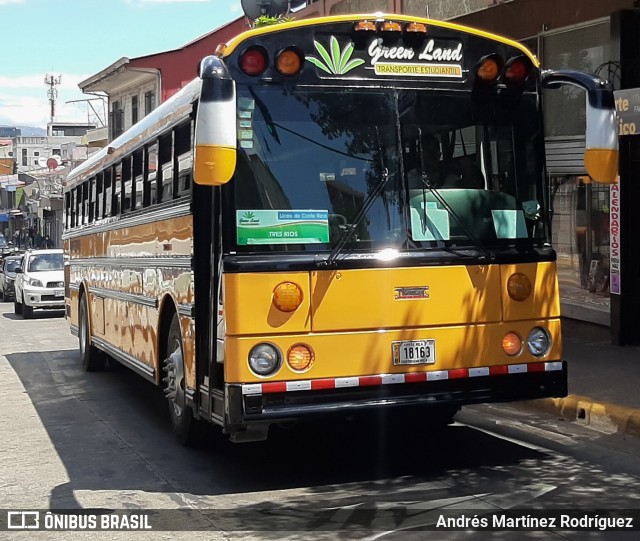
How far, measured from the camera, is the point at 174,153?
8227 mm

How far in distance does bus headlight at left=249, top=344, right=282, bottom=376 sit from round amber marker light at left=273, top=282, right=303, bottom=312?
0.89 ft

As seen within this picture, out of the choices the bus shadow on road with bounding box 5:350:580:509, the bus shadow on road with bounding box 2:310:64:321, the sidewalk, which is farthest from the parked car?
the bus shadow on road with bounding box 5:350:580:509

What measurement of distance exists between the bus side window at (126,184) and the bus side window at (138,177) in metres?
0.21

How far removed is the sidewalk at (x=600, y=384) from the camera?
899 centimetres

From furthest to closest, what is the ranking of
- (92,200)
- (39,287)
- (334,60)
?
(39,287) < (92,200) < (334,60)

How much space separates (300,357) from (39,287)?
19771mm

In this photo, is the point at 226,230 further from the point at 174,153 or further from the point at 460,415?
the point at 460,415

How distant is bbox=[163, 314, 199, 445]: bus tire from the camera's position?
27.0ft

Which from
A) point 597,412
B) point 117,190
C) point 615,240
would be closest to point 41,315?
point 117,190

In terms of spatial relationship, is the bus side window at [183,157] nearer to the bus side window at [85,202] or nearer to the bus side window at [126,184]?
the bus side window at [126,184]

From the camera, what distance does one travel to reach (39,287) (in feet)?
82.3

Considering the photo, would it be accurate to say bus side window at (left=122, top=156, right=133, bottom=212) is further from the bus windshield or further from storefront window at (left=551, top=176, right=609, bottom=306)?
storefront window at (left=551, top=176, right=609, bottom=306)

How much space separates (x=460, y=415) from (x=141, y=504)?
4106 mm

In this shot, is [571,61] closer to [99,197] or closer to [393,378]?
[99,197]
